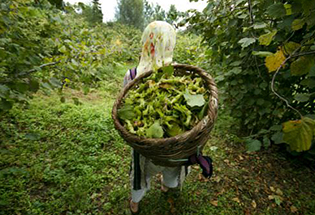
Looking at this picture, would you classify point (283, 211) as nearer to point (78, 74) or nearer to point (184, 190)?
point (184, 190)

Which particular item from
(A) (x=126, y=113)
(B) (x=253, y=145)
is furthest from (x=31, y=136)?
(B) (x=253, y=145)

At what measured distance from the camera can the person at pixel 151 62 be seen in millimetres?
1613

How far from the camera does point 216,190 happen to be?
2.36 m

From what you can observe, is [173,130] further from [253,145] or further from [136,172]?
[136,172]

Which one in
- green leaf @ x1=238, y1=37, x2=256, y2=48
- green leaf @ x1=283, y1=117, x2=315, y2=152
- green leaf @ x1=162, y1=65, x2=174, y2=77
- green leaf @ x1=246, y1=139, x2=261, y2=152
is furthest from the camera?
green leaf @ x1=162, y1=65, x2=174, y2=77

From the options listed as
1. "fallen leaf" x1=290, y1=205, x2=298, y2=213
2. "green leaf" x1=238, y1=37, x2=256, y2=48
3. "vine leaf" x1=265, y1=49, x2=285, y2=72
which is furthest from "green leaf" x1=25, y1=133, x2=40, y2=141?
"fallen leaf" x1=290, y1=205, x2=298, y2=213

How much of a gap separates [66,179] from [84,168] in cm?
26

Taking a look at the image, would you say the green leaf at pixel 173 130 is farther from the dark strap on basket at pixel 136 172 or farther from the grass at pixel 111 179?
the grass at pixel 111 179

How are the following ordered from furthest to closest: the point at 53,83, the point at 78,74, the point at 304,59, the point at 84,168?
the point at 84,168 → the point at 78,74 → the point at 53,83 → the point at 304,59

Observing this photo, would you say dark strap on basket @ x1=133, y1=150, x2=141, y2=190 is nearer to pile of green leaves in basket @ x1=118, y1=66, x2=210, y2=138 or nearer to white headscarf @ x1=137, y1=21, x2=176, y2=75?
pile of green leaves in basket @ x1=118, y1=66, x2=210, y2=138

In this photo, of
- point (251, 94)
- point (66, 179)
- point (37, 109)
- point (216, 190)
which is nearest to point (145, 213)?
point (216, 190)

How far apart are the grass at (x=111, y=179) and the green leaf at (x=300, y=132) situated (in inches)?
46.7

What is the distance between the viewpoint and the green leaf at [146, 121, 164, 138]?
1155 millimetres

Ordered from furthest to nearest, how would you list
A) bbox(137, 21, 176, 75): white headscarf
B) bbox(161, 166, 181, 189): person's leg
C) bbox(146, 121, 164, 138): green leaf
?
bbox(161, 166, 181, 189): person's leg < bbox(137, 21, 176, 75): white headscarf < bbox(146, 121, 164, 138): green leaf
